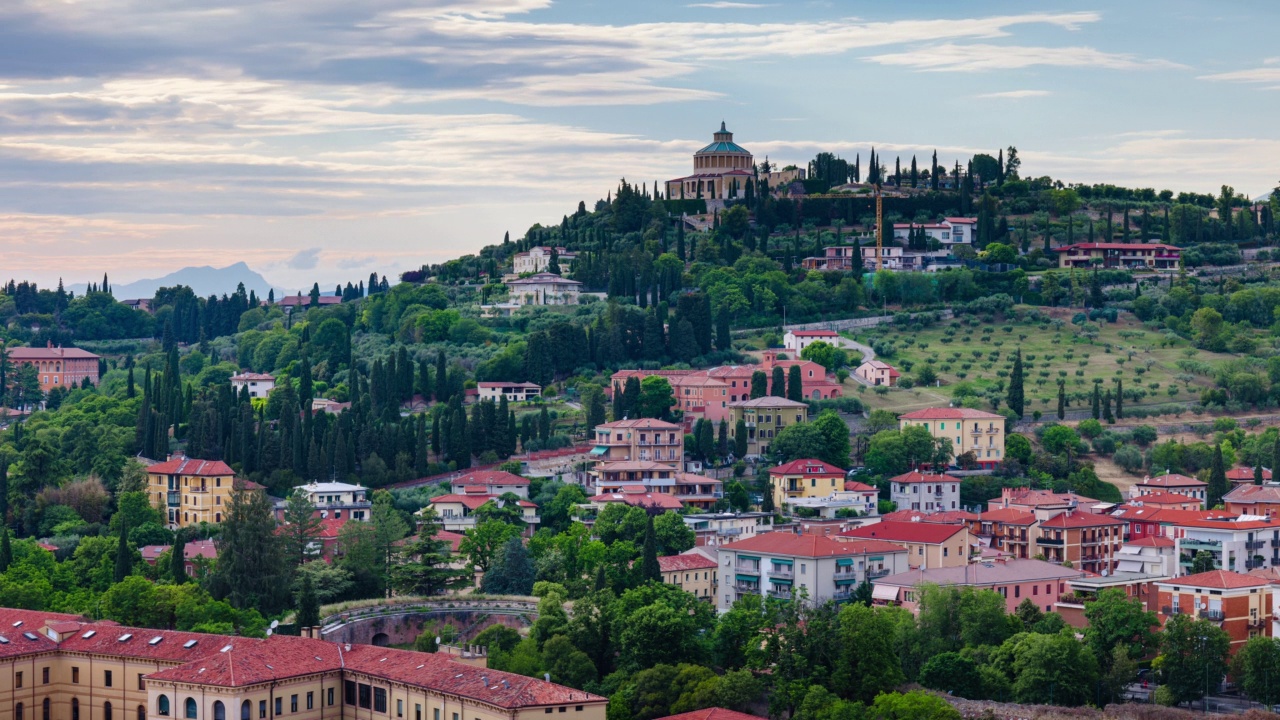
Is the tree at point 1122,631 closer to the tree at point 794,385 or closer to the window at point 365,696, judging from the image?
the window at point 365,696

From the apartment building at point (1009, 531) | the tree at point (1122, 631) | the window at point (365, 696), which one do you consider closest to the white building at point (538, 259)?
the apartment building at point (1009, 531)

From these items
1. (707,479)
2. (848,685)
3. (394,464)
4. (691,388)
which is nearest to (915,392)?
(691,388)

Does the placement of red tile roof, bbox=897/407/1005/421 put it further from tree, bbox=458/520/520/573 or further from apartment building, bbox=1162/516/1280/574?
tree, bbox=458/520/520/573

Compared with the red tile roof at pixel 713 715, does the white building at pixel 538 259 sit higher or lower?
higher

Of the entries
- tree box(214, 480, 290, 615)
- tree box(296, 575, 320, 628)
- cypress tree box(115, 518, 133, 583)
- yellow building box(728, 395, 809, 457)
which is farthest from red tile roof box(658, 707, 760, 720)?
yellow building box(728, 395, 809, 457)

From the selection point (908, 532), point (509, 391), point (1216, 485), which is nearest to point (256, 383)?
point (509, 391)

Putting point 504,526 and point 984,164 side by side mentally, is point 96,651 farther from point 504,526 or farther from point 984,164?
point 984,164
